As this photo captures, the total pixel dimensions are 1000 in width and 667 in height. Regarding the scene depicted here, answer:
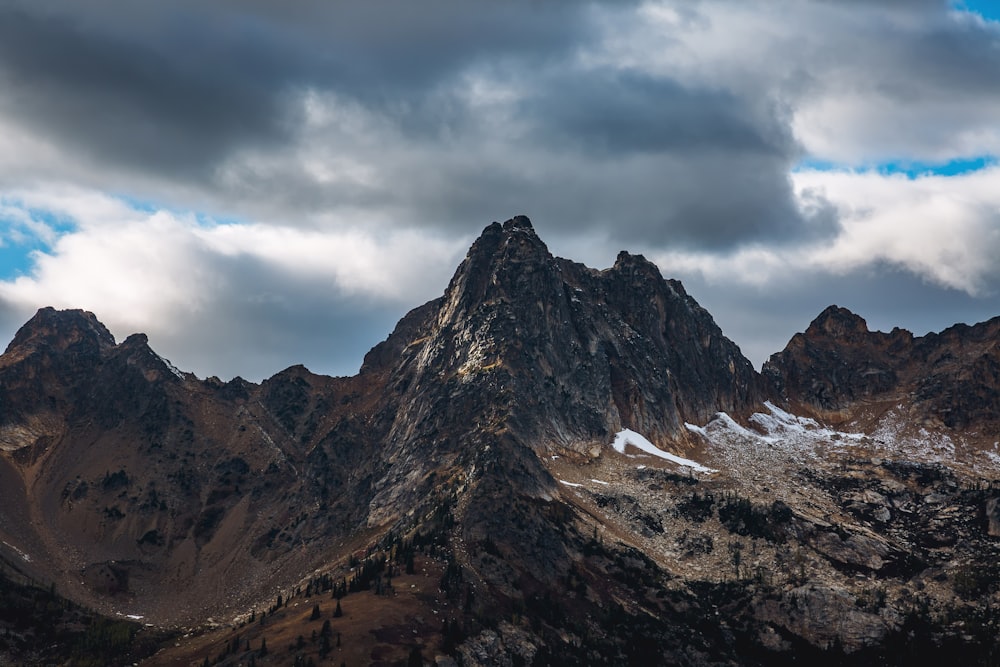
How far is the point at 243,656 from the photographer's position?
19262 cm

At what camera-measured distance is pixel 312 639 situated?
7707 inches

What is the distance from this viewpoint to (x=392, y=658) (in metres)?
189

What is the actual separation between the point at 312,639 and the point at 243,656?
15.7 metres

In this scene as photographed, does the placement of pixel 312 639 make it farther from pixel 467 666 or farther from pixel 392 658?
pixel 467 666

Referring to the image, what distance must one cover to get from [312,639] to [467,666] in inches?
1443

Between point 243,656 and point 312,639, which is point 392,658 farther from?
point 243,656

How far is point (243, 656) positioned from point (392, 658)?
1365 inches

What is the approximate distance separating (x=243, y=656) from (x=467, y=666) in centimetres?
5144

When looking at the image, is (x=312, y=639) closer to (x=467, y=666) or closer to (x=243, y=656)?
(x=243, y=656)

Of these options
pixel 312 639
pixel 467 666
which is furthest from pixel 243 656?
pixel 467 666

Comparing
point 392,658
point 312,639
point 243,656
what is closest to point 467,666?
point 392,658

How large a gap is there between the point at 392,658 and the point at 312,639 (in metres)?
20.5

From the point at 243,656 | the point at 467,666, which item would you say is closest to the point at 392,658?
the point at 467,666
